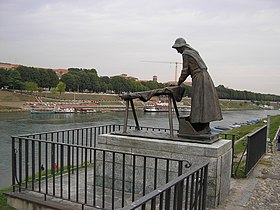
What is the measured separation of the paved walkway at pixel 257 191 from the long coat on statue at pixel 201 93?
1550mm

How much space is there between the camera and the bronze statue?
17.8ft

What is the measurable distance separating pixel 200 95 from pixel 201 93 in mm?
40

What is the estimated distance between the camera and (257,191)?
6031mm

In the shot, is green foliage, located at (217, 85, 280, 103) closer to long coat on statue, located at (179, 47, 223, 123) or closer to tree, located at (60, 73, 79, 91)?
tree, located at (60, 73, 79, 91)

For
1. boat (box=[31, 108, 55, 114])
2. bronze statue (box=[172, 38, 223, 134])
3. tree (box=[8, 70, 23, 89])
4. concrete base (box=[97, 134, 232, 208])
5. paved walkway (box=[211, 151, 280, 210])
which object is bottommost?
boat (box=[31, 108, 55, 114])

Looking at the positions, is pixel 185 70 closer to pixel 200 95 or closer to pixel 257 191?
pixel 200 95

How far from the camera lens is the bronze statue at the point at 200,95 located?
17.8 ft

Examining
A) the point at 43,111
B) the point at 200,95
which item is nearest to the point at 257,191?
the point at 200,95

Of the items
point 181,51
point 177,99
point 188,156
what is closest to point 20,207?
point 188,156

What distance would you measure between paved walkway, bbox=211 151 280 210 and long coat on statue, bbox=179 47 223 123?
1550mm

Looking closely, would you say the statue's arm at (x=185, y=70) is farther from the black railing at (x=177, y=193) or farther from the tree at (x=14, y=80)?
the tree at (x=14, y=80)

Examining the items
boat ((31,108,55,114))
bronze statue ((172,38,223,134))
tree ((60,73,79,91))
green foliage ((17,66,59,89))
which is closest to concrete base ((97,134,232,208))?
bronze statue ((172,38,223,134))

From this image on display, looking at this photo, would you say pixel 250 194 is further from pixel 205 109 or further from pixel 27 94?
pixel 27 94

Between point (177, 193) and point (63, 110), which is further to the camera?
point (63, 110)
